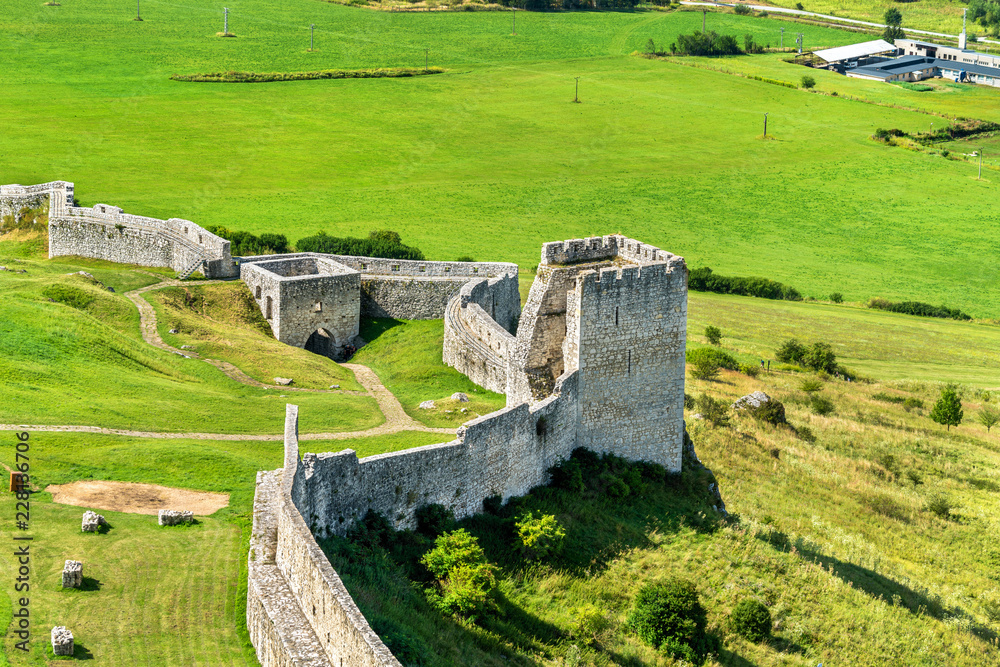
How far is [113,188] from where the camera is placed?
10781 cm

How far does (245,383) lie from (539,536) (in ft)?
69.6

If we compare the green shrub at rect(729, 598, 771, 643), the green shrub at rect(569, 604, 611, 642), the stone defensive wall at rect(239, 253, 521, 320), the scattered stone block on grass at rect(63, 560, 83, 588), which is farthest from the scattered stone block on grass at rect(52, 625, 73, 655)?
the stone defensive wall at rect(239, 253, 521, 320)

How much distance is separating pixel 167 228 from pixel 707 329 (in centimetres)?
3491

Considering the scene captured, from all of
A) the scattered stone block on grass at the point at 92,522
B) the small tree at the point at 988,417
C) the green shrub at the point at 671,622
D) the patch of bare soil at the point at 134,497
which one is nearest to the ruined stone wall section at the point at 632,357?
the green shrub at the point at 671,622

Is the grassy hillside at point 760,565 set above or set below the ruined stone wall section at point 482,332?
below

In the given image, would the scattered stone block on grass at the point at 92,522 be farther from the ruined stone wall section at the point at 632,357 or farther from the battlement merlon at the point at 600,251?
the battlement merlon at the point at 600,251

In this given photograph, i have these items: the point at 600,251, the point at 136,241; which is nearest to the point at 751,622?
Result: the point at 600,251

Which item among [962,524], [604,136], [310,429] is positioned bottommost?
[962,524]

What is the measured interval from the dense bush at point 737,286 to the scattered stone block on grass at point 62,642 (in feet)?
253

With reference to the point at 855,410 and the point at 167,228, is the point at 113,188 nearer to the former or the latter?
the point at 167,228

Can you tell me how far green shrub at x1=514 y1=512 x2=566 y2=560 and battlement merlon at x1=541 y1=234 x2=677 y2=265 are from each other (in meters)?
9.95

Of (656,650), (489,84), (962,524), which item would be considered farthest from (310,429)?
(489,84)

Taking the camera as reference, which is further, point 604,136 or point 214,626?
point 604,136

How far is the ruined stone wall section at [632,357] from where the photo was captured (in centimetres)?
3741
